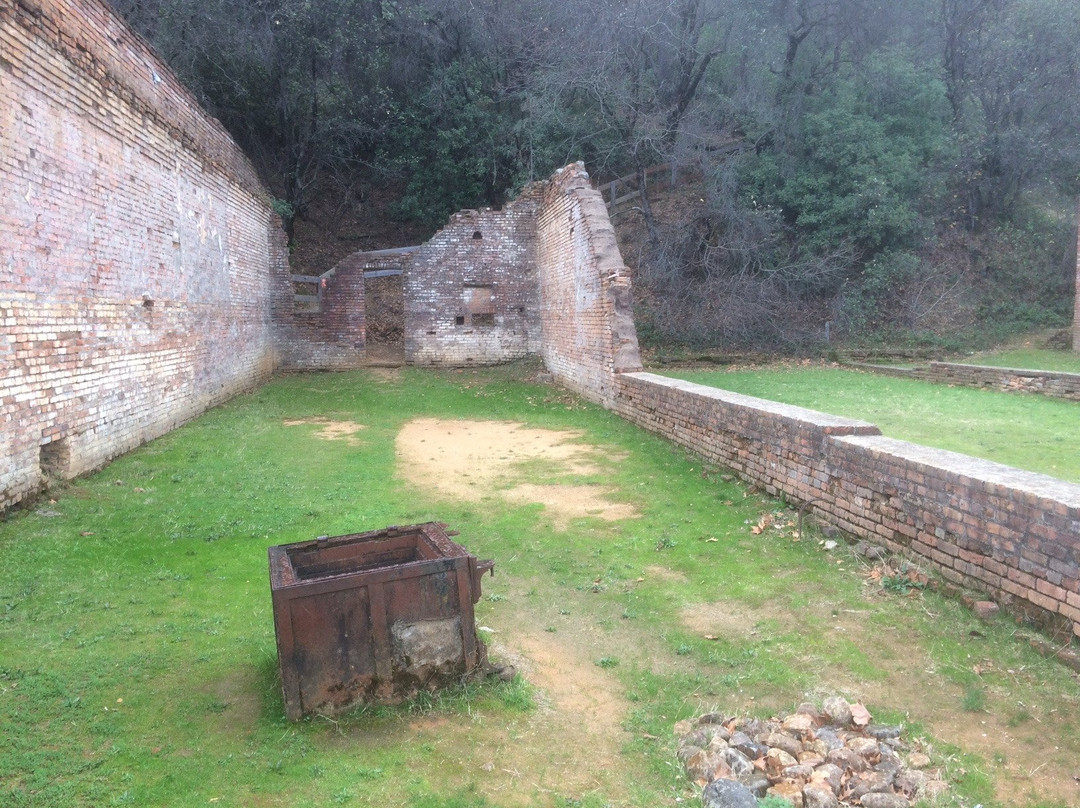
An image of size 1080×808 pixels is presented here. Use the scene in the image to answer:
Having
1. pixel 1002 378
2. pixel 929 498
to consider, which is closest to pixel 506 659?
pixel 929 498

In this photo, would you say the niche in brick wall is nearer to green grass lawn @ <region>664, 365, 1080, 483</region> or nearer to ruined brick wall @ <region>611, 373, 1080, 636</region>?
green grass lawn @ <region>664, 365, 1080, 483</region>

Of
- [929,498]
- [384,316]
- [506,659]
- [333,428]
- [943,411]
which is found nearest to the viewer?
[506,659]

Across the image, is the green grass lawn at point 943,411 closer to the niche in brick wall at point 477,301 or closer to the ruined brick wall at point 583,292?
the ruined brick wall at point 583,292

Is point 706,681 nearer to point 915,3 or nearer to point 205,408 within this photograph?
point 205,408

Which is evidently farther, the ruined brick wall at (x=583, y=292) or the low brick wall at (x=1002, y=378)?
the low brick wall at (x=1002, y=378)

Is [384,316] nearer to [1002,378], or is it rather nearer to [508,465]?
[508,465]

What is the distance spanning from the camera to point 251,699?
340cm

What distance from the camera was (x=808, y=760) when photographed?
2.81m

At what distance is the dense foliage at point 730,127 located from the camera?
18.9 meters

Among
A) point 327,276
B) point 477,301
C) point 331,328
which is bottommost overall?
point 331,328

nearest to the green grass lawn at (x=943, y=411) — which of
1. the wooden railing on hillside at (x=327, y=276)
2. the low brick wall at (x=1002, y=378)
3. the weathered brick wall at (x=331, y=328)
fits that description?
the low brick wall at (x=1002, y=378)

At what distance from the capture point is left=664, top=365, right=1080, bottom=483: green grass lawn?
736 cm

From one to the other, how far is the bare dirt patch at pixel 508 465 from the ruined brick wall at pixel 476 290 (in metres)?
6.14

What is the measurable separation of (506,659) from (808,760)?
1.62 metres
